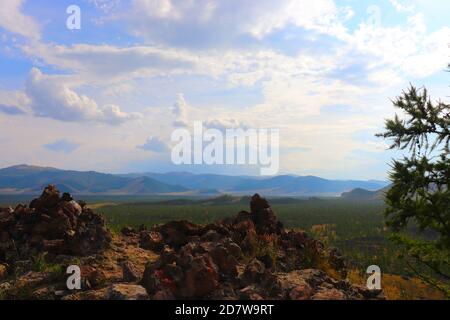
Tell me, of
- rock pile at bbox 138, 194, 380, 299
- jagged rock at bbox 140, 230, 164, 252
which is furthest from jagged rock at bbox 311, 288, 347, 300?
jagged rock at bbox 140, 230, 164, 252

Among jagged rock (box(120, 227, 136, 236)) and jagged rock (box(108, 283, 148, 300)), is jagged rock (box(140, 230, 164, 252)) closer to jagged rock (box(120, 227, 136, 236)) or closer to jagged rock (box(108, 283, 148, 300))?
jagged rock (box(120, 227, 136, 236))

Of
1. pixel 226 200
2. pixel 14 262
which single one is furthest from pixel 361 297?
pixel 226 200

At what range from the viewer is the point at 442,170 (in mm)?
11891

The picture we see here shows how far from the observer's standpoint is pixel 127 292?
350 inches

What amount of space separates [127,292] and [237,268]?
3.57 meters

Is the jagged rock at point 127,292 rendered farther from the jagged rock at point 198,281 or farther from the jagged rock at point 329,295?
the jagged rock at point 329,295

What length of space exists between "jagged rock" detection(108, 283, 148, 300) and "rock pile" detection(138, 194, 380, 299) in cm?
28

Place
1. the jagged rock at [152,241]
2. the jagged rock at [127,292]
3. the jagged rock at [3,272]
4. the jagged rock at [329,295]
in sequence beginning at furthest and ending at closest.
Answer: the jagged rock at [152,241] < the jagged rock at [3,272] < the jagged rock at [329,295] < the jagged rock at [127,292]

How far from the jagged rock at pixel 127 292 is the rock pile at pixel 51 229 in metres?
3.60

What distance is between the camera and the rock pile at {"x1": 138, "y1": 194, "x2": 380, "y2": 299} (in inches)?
372

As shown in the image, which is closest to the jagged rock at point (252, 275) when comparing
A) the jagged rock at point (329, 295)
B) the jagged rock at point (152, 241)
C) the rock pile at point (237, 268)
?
the rock pile at point (237, 268)

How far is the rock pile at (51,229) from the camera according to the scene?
1262 centimetres

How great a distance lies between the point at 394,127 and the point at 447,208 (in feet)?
8.91

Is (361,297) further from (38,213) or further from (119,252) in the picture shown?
(38,213)
